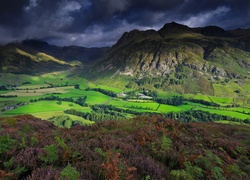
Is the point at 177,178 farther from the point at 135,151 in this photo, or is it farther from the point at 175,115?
the point at 175,115

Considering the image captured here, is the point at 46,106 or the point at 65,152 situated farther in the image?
the point at 46,106

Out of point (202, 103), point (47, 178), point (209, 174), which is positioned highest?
point (47, 178)

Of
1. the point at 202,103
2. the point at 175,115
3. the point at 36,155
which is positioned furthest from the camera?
the point at 202,103

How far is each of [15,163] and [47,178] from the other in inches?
83.7

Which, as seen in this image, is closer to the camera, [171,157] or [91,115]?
[171,157]

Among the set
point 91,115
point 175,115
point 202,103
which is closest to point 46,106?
point 91,115

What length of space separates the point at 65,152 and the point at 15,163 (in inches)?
64.4

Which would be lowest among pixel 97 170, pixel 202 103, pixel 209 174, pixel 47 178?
pixel 202 103

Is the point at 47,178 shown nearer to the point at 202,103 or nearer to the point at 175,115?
the point at 175,115

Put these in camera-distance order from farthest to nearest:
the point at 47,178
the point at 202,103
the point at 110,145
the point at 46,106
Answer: the point at 202,103
the point at 46,106
the point at 110,145
the point at 47,178

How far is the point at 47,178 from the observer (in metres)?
4.77

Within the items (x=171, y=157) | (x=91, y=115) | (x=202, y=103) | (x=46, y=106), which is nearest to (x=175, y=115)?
(x=91, y=115)

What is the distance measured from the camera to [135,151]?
28.6 feet

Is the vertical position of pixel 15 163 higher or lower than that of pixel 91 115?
higher
